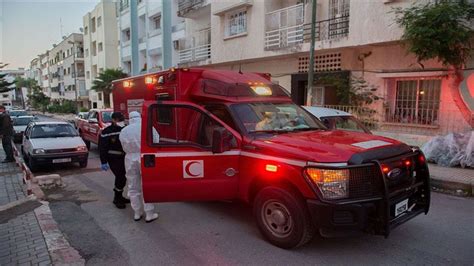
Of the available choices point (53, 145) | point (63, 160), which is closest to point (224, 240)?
point (63, 160)

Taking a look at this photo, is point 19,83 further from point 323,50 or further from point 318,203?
point 318,203

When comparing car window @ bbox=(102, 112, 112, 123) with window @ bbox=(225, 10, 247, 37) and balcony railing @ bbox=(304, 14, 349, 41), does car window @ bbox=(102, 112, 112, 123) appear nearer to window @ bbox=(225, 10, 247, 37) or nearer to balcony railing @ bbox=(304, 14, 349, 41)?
window @ bbox=(225, 10, 247, 37)

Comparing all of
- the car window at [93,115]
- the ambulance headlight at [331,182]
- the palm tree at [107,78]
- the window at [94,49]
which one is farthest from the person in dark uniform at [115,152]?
the window at [94,49]

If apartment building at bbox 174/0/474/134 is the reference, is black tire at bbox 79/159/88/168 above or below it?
below

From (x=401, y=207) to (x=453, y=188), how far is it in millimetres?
4106

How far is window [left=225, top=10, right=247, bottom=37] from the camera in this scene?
1731 cm

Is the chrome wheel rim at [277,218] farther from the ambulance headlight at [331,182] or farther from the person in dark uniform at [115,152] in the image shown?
the person in dark uniform at [115,152]

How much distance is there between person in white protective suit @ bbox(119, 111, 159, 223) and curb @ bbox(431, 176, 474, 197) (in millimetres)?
5870

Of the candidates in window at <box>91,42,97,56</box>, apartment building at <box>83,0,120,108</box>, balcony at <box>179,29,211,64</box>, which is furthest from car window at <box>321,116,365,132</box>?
window at <box>91,42,97,56</box>

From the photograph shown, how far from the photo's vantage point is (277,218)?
417 cm

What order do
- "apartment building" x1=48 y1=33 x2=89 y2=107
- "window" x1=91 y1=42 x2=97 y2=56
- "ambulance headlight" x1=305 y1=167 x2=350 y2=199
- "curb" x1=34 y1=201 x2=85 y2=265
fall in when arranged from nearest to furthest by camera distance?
"ambulance headlight" x1=305 y1=167 x2=350 y2=199
"curb" x1=34 y1=201 x2=85 y2=265
"window" x1=91 y1=42 x2=97 y2=56
"apartment building" x1=48 y1=33 x2=89 y2=107

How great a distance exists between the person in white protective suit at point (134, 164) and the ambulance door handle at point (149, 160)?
1.96ft

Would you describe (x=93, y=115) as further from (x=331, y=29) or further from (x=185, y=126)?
(x=331, y=29)

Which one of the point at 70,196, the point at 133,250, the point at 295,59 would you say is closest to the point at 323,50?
the point at 295,59
